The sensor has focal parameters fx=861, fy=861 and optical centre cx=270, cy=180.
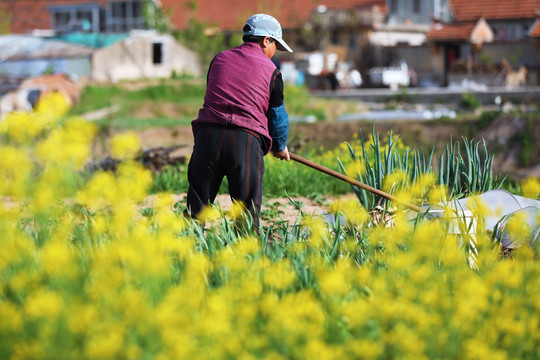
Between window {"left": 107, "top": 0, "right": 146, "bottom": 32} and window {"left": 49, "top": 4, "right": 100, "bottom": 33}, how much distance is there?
2.47 feet

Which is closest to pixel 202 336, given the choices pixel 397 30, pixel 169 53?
pixel 169 53

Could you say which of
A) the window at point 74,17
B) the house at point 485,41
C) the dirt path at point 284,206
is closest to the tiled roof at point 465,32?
the house at point 485,41

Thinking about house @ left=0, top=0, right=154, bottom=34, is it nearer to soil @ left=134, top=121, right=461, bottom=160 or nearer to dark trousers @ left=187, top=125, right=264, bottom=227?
soil @ left=134, top=121, right=461, bottom=160

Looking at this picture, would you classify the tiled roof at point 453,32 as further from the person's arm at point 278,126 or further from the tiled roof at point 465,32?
the person's arm at point 278,126

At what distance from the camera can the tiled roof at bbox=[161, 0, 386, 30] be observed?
3878 cm

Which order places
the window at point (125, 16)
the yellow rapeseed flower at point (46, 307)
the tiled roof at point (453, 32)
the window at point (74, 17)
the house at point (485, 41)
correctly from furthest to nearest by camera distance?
1. the window at point (74, 17)
2. the window at point (125, 16)
3. the tiled roof at point (453, 32)
4. the house at point (485, 41)
5. the yellow rapeseed flower at point (46, 307)

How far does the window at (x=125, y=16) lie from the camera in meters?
40.8

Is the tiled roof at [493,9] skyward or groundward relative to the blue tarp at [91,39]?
skyward

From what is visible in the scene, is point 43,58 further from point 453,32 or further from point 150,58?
point 453,32

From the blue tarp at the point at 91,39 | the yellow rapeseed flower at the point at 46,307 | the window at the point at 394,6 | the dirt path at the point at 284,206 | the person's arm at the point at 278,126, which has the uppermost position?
the window at the point at 394,6

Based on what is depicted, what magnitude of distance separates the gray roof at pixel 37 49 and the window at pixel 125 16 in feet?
29.0

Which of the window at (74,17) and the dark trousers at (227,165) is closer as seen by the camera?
the dark trousers at (227,165)

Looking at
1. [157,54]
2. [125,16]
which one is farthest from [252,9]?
[125,16]

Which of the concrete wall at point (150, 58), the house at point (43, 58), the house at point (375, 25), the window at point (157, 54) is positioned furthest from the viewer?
the window at point (157, 54)
